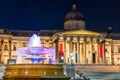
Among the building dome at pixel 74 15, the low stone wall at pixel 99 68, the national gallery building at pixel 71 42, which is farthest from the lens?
the building dome at pixel 74 15

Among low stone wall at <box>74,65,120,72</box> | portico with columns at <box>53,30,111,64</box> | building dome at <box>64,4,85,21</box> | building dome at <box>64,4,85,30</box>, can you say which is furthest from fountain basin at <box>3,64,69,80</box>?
building dome at <box>64,4,85,21</box>

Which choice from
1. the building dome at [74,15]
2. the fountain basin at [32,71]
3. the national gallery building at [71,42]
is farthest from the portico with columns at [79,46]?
the fountain basin at [32,71]

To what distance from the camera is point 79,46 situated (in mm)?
65062

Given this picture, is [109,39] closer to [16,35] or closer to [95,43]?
[95,43]

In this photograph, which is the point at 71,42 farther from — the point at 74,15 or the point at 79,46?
the point at 74,15

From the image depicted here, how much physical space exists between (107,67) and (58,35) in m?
12.6

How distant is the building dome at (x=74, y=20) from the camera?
7012 centimetres

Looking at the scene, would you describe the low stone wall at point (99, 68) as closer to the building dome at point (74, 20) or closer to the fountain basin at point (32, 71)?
the building dome at point (74, 20)

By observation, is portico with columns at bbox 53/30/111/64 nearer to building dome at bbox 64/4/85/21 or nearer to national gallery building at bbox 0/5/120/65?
national gallery building at bbox 0/5/120/65

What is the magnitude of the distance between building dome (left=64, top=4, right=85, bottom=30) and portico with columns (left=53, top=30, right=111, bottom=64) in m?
5.38

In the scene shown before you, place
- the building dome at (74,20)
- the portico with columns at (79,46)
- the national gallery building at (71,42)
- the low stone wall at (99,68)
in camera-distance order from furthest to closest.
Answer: the building dome at (74,20), the national gallery building at (71,42), the portico with columns at (79,46), the low stone wall at (99,68)

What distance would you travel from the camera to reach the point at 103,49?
66.6 meters

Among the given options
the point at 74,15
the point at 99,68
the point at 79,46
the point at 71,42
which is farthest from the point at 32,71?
the point at 74,15

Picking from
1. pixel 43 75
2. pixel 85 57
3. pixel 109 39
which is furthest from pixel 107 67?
pixel 43 75
